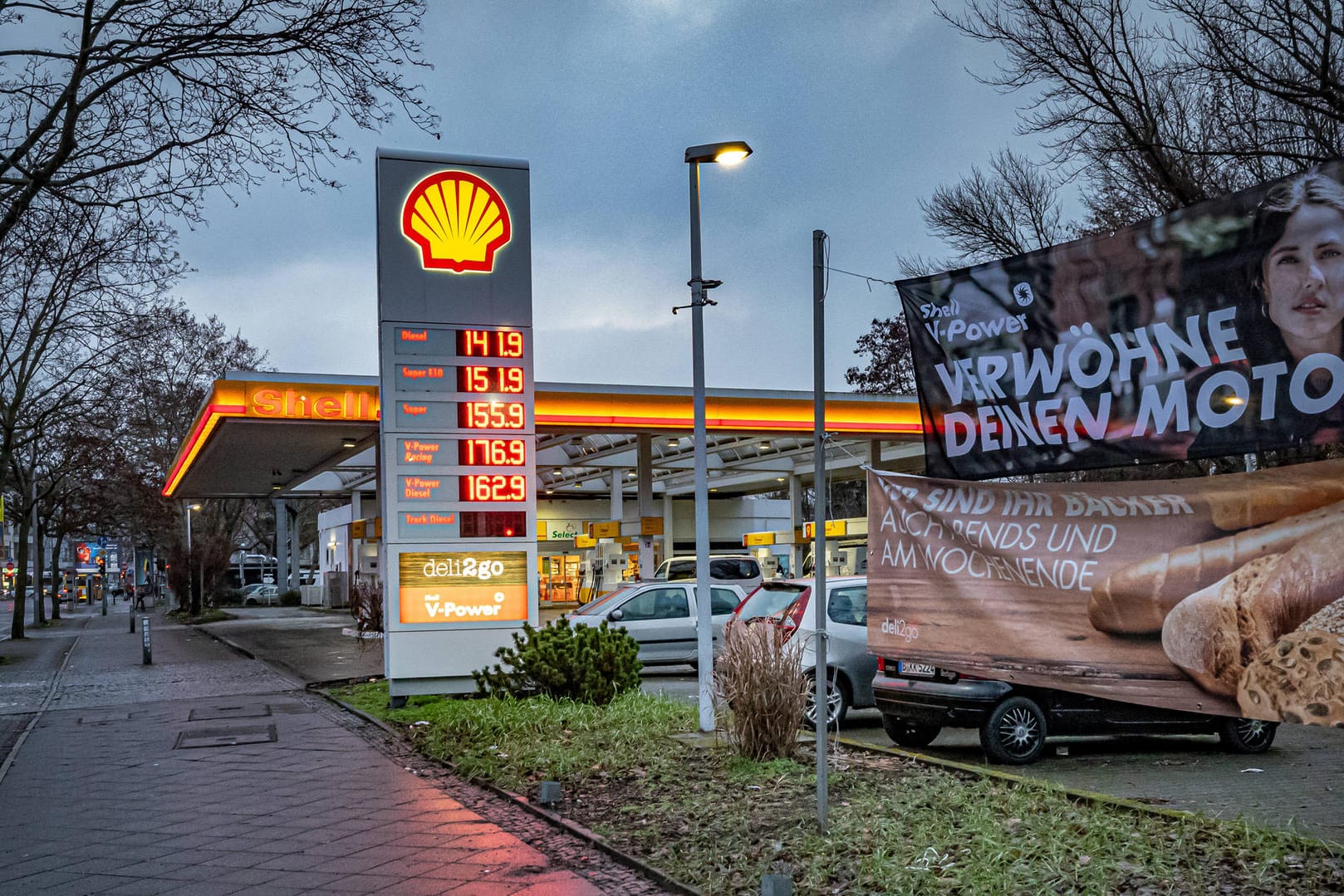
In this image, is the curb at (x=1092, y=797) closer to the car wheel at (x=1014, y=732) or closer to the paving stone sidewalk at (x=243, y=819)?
the car wheel at (x=1014, y=732)

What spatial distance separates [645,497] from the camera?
3203cm

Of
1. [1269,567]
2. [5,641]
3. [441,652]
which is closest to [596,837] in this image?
[1269,567]

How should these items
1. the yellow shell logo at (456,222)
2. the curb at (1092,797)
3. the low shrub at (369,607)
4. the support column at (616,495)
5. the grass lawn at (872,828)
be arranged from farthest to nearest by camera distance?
the support column at (616,495) < the low shrub at (369,607) < the yellow shell logo at (456,222) < the curb at (1092,797) < the grass lawn at (872,828)

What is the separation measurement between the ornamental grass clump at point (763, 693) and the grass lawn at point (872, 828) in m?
0.21

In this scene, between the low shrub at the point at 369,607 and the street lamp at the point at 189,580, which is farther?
the street lamp at the point at 189,580

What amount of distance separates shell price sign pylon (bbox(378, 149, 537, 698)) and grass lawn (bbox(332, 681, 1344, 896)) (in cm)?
428

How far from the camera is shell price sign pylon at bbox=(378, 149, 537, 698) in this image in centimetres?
1462

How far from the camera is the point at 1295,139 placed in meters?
16.6

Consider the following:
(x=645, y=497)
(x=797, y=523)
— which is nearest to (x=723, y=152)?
(x=645, y=497)

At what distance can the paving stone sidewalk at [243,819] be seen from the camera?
676cm

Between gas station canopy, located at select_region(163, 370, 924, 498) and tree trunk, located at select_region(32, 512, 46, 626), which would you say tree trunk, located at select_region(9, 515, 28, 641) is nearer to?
gas station canopy, located at select_region(163, 370, 924, 498)

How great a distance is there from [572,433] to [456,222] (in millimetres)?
14954

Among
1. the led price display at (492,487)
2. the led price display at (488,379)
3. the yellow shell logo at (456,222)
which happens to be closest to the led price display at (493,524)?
the led price display at (492,487)

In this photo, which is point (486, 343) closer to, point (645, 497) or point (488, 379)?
point (488, 379)
